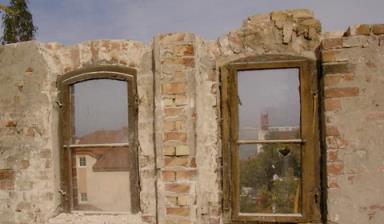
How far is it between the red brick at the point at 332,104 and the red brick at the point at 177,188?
4.12ft

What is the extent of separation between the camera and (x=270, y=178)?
111 inches

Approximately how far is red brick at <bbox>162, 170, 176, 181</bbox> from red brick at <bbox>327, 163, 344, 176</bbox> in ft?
3.97

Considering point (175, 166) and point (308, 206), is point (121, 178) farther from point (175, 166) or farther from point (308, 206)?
point (308, 206)

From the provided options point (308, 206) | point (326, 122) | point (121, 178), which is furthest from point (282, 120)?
point (121, 178)

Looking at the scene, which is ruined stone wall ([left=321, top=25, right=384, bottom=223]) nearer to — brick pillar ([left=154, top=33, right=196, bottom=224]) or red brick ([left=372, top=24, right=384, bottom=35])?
red brick ([left=372, top=24, right=384, bottom=35])

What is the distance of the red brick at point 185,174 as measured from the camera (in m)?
2.65

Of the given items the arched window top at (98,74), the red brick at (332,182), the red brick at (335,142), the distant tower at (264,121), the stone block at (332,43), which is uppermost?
the stone block at (332,43)

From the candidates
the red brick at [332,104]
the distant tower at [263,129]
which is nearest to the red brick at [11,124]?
the distant tower at [263,129]

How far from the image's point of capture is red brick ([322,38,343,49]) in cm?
253

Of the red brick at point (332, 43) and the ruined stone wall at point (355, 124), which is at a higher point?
the red brick at point (332, 43)

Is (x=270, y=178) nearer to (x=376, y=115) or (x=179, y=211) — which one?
(x=179, y=211)

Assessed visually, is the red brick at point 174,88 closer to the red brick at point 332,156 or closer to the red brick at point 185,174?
the red brick at point 185,174

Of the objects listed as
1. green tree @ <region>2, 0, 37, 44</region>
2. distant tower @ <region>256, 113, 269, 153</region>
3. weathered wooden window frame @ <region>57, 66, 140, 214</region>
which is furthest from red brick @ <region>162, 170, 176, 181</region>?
green tree @ <region>2, 0, 37, 44</region>

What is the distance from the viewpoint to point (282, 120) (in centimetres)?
280
